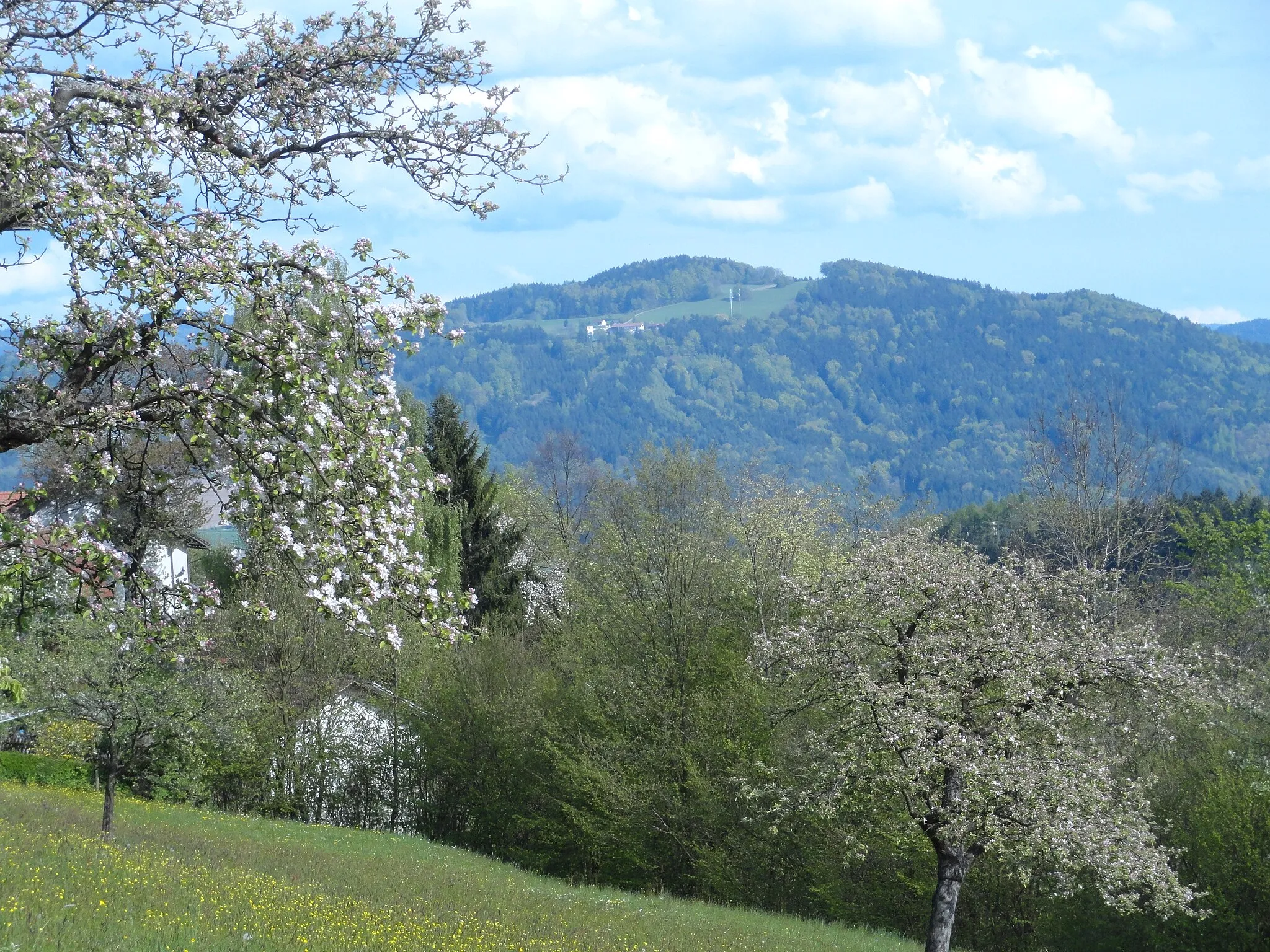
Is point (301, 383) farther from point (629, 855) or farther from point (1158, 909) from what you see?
point (629, 855)

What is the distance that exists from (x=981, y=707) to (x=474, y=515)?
32627 millimetres

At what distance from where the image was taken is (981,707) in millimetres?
17844

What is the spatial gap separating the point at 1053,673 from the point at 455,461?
33522mm

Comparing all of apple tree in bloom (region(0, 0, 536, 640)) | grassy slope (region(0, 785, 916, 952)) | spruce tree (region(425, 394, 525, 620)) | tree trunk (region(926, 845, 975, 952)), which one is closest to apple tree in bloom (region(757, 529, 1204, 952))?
tree trunk (region(926, 845, 975, 952))

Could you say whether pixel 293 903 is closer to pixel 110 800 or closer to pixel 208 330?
pixel 208 330

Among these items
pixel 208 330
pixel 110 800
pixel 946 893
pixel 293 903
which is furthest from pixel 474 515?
pixel 208 330

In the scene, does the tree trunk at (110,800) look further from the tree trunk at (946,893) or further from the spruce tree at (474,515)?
the spruce tree at (474,515)

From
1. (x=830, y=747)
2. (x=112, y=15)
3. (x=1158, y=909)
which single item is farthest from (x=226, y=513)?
(x=1158, y=909)

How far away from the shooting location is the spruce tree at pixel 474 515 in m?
46.5

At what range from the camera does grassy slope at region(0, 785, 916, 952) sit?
9219mm

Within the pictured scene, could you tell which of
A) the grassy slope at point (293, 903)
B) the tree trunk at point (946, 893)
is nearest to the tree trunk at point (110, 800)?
the grassy slope at point (293, 903)

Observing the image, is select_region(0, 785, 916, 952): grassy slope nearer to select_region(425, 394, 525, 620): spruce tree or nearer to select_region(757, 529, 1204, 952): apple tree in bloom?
select_region(757, 529, 1204, 952): apple tree in bloom

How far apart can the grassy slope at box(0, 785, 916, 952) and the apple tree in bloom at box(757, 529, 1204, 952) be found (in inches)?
124

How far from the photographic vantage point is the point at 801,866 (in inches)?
1096
